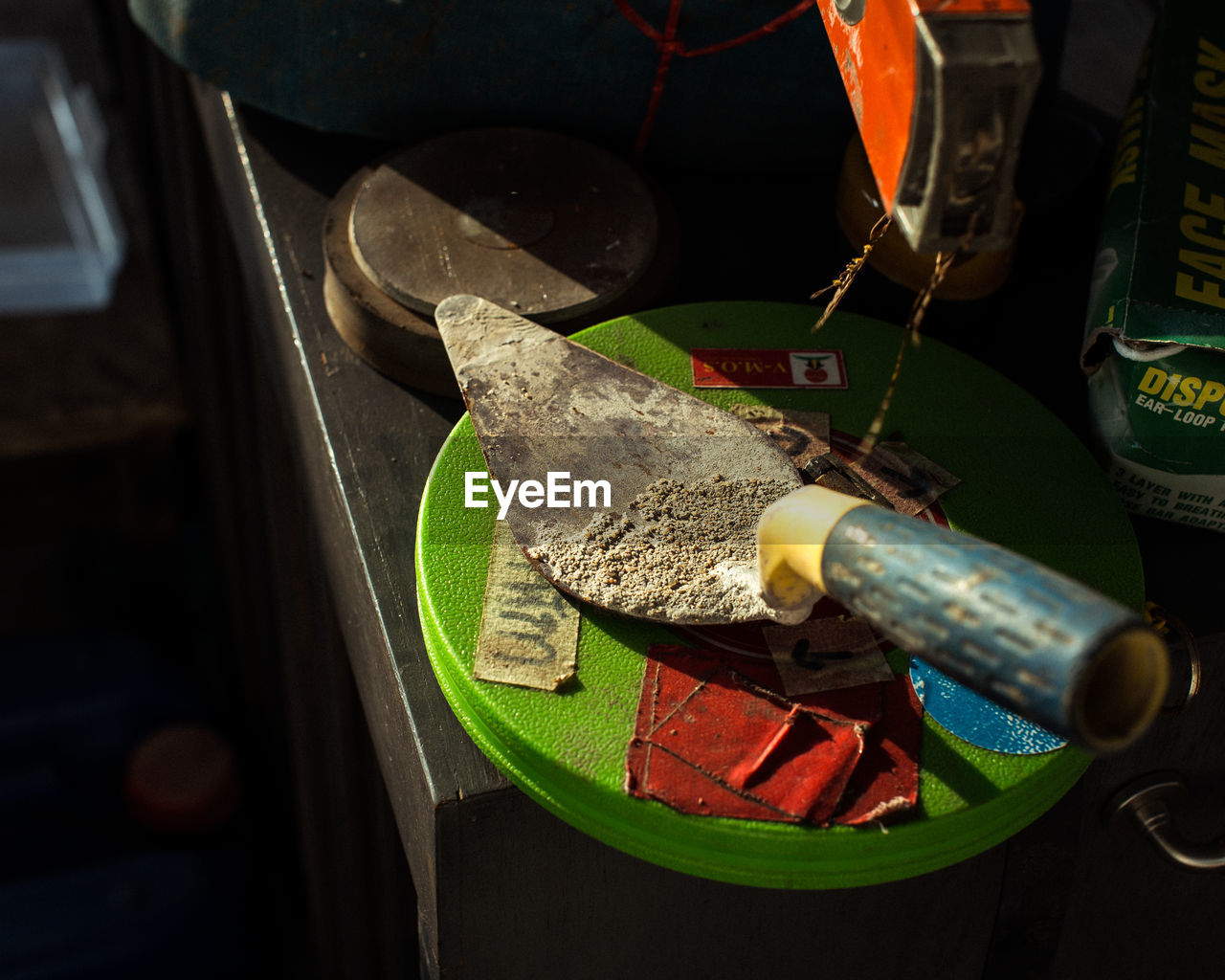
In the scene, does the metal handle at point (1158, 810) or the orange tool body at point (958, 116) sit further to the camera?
the metal handle at point (1158, 810)

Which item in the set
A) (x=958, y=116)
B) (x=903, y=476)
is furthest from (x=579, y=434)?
(x=958, y=116)

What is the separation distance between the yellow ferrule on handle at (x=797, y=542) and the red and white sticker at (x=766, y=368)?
9.6 inches

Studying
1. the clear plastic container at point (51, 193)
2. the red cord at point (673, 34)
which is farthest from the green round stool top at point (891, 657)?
the clear plastic container at point (51, 193)

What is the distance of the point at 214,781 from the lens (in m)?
1.83

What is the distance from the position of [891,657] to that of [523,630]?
21cm

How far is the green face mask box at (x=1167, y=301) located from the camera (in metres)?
0.73

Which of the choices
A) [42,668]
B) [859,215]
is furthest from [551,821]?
[42,668]

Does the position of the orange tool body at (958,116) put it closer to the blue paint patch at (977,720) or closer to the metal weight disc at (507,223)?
the blue paint patch at (977,720)

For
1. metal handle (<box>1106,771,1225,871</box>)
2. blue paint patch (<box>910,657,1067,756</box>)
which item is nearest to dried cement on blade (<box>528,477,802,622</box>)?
blue paint patch (<box>910,657,1067,756</box>)

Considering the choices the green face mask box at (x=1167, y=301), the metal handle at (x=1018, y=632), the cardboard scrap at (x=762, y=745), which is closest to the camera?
the metal handle at (x=1018, y=632)

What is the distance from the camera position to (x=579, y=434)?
0.73 m

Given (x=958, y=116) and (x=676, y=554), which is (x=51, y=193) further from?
(x=958, y=116)

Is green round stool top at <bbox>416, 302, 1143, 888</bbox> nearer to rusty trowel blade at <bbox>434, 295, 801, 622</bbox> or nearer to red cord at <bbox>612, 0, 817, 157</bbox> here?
rusty trowel blade at <bbox>434, 295, 801, 622</bbox>

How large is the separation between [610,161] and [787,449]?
13.2 inches
